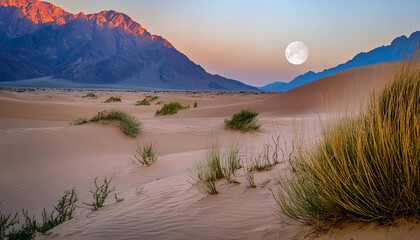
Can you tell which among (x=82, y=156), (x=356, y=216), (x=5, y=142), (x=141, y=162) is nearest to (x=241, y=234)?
(x=356, y=216)

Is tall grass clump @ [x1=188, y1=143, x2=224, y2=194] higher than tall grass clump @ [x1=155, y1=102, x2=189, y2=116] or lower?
lower

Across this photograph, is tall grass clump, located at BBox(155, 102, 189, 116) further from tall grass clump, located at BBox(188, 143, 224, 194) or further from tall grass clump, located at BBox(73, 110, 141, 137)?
tall grass clump, located at BBox(188, 143, 224, 194)

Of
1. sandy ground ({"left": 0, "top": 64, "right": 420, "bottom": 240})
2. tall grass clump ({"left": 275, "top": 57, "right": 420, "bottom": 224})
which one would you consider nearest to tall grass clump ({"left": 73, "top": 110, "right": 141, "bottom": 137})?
sandy ground ({"left": 0, "top": 64, "right": 420, "bottom": 240})

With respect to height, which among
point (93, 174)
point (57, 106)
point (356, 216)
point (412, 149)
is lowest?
point (93, 174)

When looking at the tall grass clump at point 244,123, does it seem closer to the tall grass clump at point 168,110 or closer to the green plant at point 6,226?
the tall grass clump at point 168,110

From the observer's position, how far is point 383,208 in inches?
83.9

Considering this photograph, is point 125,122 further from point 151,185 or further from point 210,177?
point 210,177

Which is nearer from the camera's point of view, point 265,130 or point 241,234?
point 241,234

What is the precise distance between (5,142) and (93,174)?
12.6 feet

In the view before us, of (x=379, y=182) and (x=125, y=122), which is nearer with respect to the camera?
(x=379, y=182)

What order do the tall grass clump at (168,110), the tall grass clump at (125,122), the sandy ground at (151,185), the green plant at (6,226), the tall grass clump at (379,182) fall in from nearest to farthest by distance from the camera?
1. the tall grass clump at (379,182)
2. the sandy ground at (151,185)
3. the green plant at (6,226)
4. the tall grass clump at (125,122)
5. the tall grass clump at (168,110)

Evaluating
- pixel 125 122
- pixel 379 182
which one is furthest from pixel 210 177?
pixel 125 122

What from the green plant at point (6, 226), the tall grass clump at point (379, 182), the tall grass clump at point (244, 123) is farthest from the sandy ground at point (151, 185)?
the green plant at point (6, 226)

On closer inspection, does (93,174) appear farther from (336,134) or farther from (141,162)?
(336,134)
